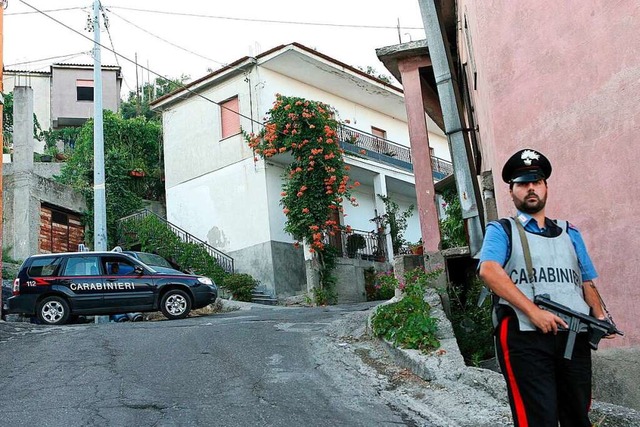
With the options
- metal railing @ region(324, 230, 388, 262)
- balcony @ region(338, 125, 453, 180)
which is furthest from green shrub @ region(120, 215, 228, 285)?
balcony @ region(338, 125, 453, 180)

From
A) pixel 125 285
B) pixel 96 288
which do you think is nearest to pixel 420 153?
pixel 125 285

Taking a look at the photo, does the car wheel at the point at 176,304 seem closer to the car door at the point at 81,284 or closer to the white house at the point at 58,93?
the car door at the point at 81,284

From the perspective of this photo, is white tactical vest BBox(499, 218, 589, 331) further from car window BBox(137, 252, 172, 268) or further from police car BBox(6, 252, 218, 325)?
car window BBox(137, 252, 172, 268)

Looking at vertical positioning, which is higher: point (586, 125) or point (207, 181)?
point (207, 181)

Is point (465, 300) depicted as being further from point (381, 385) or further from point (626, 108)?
point (626, 108)

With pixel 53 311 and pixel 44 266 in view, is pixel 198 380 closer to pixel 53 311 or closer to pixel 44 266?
pixel 53 311

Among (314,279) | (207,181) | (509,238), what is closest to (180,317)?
(314,279)

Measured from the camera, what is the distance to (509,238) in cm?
353

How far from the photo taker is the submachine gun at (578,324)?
330cm

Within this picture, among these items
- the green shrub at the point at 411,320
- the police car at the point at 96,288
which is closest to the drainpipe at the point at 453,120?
the green shrub at the point at 411,320

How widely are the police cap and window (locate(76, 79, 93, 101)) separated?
1566 inches

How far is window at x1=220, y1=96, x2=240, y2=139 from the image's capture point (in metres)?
23.8

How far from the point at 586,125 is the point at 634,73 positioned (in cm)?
63

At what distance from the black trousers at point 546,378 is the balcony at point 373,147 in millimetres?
20399
